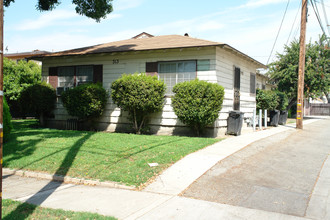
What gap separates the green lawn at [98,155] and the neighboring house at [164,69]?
2703 millimetres

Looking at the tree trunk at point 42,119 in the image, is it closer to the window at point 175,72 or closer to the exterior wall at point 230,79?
the window at point 175,72

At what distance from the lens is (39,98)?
14.1 m

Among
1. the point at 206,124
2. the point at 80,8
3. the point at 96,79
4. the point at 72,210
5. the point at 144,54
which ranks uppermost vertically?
the point at 80,8

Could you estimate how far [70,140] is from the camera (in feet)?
Result: 33.1

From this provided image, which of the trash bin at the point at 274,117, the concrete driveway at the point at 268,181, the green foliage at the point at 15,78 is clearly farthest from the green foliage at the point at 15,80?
the concrete driveway at the point at 268,181

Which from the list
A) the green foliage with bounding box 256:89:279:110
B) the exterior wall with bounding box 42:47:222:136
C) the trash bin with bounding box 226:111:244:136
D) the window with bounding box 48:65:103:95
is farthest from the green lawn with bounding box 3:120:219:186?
the green foliage with bounding box 256:89:279:110

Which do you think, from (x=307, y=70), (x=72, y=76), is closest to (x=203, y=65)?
(x=72, y=76)

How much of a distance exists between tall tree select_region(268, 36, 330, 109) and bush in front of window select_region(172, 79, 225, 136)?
56.2 feet

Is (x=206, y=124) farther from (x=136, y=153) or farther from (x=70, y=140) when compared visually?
(x=70, y=140)

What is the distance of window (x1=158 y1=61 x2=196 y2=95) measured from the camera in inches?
490

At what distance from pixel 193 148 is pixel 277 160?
7.98ft

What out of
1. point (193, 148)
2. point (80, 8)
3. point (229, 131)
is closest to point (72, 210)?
point (193, 148)

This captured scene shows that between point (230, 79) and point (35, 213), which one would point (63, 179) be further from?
point (230, 79)

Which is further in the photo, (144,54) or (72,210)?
(144,54)
